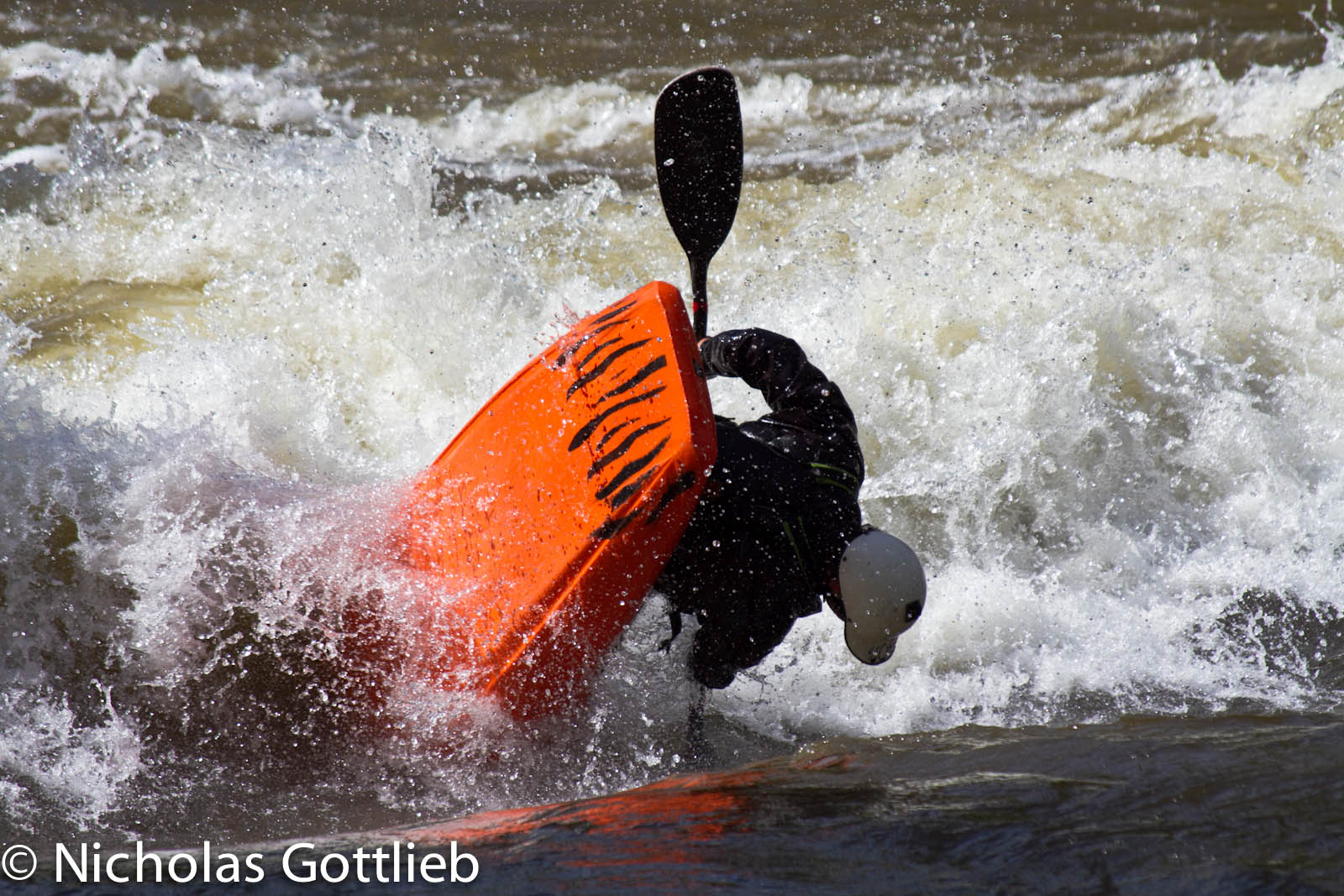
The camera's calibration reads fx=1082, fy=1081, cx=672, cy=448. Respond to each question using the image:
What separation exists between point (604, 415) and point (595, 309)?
2286 mm

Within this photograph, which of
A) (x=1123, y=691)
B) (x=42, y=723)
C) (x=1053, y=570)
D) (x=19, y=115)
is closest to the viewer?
(x=42, y=723)

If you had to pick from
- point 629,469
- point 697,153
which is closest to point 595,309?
point 697,153

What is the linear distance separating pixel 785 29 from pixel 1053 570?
4.66 metres

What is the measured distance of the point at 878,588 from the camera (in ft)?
6.57

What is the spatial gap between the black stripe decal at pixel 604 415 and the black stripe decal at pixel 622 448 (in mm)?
60

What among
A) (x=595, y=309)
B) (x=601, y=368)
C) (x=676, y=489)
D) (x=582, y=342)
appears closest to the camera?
(x=676, y=489)

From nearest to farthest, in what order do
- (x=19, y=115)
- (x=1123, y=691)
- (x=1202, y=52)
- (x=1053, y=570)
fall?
(x=1123, y=691) → (x=1053, y=570) → (x=19, y=115) → (x=1202, y=52)

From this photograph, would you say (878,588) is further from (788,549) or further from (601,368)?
(601,368)

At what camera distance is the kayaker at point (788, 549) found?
6.66ft

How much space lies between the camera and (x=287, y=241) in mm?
4375

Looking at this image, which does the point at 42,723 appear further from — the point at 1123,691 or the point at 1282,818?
the point at 1123,691

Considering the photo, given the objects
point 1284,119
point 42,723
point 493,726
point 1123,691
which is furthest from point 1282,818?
point 1284,119

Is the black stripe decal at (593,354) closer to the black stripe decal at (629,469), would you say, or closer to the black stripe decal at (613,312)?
the black stripe decal at (613,312)

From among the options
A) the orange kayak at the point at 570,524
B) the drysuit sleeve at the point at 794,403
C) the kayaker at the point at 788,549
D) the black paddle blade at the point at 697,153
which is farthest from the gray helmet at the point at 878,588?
the black paddle blade at the point at 697,153
